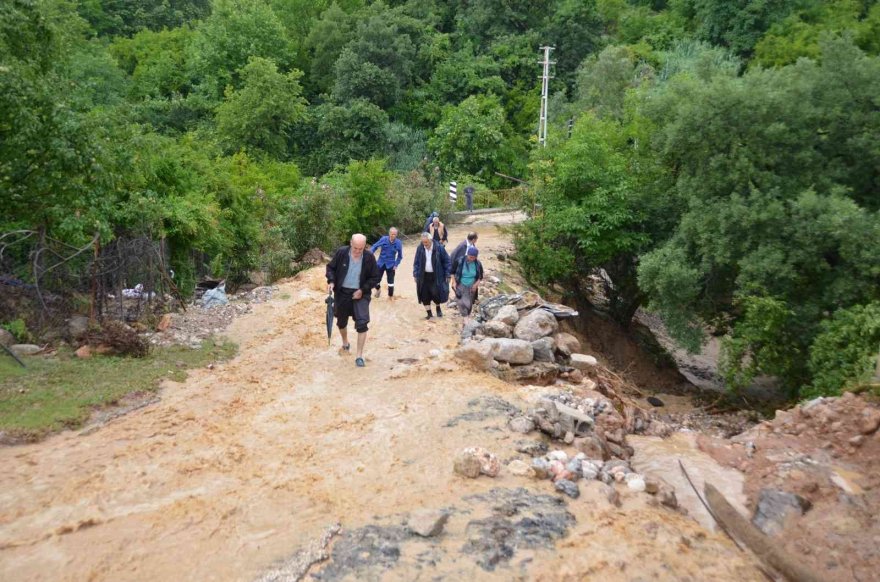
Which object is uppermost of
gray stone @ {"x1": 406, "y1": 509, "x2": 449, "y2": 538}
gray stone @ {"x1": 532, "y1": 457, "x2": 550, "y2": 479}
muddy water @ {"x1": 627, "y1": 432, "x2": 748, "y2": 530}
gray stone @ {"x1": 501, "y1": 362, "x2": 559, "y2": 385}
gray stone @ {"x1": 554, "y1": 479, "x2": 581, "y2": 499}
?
gray stone @ {"x1": 406, "y1": 509, "x2": 449, "y2": 538}

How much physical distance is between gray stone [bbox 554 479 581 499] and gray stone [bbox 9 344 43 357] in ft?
23.7

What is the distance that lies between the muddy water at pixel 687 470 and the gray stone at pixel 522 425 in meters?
1.52

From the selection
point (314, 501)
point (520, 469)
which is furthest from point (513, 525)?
point (314, 501)

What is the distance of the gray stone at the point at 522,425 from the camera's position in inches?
296

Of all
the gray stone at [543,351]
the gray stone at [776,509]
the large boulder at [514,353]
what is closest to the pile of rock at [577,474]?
the gray stone at [776,509]

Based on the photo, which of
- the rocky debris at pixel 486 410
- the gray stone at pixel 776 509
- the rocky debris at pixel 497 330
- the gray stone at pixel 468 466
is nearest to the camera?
the gray stone at pixel 468 466

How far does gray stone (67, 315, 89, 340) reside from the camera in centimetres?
980

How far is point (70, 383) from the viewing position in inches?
326

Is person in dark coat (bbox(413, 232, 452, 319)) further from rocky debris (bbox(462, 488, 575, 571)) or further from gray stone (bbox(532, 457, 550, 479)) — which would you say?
rocky debris (bbox(462, 488, 575, 571))

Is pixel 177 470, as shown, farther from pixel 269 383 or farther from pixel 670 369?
pixel 670 369

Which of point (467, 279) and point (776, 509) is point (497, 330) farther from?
point (776, 509)

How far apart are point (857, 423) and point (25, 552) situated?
928cm

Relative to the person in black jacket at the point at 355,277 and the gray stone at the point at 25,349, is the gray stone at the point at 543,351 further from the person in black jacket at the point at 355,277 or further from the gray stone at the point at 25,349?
the gray stone at the point at 25,349

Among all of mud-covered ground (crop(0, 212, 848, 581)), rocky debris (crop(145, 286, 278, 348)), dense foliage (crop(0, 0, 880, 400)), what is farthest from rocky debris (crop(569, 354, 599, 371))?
rocky debris (crop(145, 286, 278, 348))
